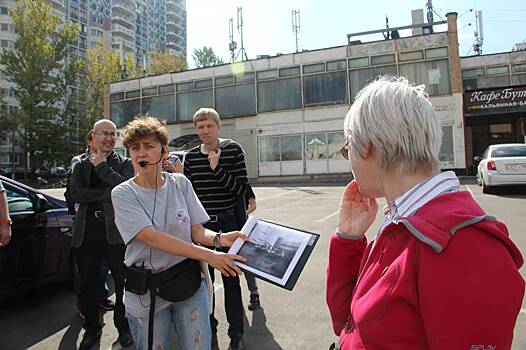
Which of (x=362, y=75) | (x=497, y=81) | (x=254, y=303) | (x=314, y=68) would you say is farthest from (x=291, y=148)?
(x=254, y=303)

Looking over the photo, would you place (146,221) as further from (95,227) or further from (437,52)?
(437,52)

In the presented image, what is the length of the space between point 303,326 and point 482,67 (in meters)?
30.7

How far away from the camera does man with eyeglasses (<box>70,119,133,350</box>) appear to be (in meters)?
3.59

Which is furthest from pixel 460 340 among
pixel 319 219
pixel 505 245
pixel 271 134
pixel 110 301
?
pixel 271 134

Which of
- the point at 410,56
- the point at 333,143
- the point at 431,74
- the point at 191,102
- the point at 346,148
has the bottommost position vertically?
the point at 346,148

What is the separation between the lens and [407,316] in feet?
3.44

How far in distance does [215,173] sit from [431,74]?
23820mm

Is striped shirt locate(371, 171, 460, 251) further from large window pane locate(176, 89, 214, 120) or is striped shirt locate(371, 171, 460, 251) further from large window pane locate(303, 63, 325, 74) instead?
large window pane locate(176, 89, 214, 120)

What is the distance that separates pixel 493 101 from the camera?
22250mm

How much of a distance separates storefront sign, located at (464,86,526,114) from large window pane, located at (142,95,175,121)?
65.3 feet

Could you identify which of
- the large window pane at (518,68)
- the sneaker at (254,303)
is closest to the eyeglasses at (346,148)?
the sneaker at (254,303)

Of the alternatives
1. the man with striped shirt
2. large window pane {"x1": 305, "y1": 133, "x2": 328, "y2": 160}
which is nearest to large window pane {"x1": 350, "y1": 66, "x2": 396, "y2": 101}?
large window pane {"x1": 305, "y1": 133, "x2": 328, "y2": 160}

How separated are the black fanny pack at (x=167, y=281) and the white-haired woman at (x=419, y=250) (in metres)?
1.24

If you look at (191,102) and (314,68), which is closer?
(314,68)
